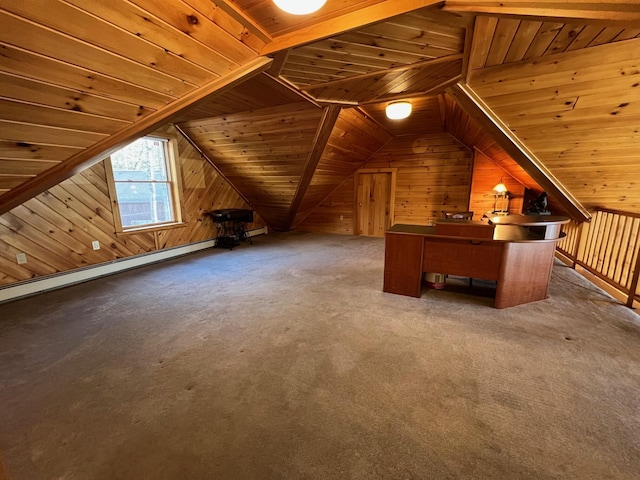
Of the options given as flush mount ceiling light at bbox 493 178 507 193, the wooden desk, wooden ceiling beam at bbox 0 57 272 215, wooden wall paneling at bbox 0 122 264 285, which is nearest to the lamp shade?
flush mount ceiling light at bbox 493 178 507 193

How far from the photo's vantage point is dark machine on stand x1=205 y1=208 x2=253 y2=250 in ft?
17.8

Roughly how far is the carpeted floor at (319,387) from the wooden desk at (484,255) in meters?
0.20

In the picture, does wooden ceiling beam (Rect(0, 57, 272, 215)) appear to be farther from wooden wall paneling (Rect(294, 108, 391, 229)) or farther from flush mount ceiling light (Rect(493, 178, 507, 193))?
flush mount ceiling light (Rect(493, 178, 507, 193))

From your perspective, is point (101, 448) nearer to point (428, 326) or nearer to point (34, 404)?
point (34, 404)

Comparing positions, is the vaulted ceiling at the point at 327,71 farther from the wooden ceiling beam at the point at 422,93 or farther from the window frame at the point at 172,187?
the window frame at the point at 172,187

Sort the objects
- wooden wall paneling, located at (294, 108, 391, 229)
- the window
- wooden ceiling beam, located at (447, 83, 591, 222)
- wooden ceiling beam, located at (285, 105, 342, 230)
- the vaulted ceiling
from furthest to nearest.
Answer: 1. wooden wall paneling, located at (294, 108, 391, 229)
2. the window
3. wooden ceiling beam, located at (285, 105, 342, 230)
4. wooden ceiling beam, located at (447, 83, 591, 222)
5. the vaulted ceiling

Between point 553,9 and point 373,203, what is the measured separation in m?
5.27

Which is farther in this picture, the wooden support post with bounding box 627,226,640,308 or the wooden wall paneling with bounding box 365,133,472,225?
the wooden wall paneling with bounding box 365,133,472,225

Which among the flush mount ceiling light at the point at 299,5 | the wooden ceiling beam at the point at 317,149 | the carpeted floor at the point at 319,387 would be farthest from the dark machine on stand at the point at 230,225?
the flush mount ceiling light at the point at 299,5

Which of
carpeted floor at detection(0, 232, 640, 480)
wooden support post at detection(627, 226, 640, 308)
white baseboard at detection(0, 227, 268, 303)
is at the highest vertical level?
wooden support post at detection(627, 226, 640, 308)

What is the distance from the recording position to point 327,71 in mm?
2752

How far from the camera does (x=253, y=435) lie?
1426 millimetres

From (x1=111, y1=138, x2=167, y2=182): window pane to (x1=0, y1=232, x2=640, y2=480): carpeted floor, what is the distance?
2.07 metres

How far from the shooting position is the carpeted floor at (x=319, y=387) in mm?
1290
